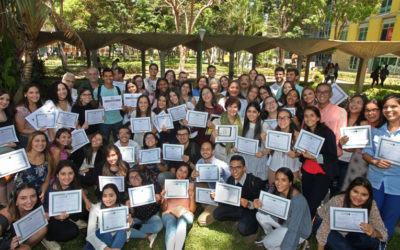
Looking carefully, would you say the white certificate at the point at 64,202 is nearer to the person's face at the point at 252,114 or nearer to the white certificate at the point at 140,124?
the white certificate at the point at 140,124

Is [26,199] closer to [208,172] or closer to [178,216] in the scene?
[178,216]

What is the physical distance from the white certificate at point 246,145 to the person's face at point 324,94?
1.22 m

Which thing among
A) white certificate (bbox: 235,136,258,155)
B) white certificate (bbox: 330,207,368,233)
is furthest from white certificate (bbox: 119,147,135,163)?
white certificate (bbox: 330,207,368,233)

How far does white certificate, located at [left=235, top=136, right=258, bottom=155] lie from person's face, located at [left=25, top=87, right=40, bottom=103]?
11.5ft

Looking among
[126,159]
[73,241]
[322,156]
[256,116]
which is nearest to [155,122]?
[126,159]

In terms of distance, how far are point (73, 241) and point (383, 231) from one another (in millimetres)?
4208

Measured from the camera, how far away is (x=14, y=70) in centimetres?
888

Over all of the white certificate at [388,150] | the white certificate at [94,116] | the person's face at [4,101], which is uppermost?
the person's face at [4,101]

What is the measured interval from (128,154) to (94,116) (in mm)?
1195

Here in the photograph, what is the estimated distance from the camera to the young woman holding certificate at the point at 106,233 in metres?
4.18

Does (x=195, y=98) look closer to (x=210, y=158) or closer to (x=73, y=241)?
(x=210, y=158)

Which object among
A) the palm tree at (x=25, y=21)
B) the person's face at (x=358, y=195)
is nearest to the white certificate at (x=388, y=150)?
the person's face at (x=358, y=195)

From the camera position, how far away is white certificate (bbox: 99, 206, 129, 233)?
4051 mm

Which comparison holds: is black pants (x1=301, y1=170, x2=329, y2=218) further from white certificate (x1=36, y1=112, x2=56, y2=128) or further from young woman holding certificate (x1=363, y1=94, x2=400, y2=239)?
white certificate (x1=36, y1=112, x2=56, y2=128)
